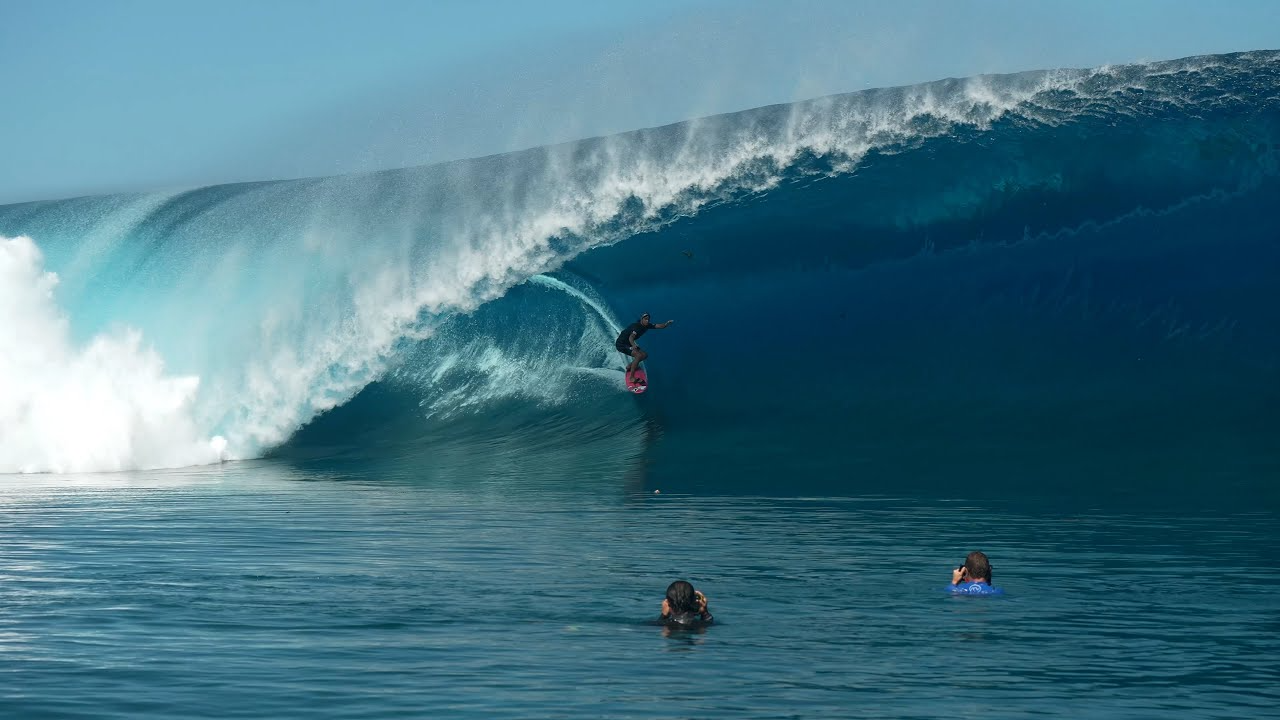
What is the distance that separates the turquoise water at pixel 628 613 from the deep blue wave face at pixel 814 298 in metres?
5.34

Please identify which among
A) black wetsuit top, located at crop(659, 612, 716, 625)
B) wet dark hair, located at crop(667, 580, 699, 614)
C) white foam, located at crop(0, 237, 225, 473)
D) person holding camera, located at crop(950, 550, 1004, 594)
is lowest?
black wetsuit top, located at crop(659, 612, 716, 625)

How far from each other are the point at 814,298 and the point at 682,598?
15.8 meters

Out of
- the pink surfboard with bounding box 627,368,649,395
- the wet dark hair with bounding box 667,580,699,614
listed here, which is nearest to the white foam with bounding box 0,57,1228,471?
the pink surfboard with bounding box 627,368,649,395

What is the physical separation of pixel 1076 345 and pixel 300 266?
14.3m

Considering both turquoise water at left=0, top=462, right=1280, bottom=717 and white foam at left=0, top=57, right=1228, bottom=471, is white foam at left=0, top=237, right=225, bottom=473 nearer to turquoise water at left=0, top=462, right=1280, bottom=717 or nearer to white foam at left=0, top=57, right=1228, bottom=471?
white foam at left=0, top=57, right=1228, bottom=471

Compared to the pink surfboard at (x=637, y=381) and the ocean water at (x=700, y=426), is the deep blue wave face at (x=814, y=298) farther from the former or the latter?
the pink surfboard at (x=637, y=381)

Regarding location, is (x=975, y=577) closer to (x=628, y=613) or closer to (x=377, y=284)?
(x=628, y=613)

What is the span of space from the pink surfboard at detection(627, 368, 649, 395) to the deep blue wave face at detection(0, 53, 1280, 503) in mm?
484

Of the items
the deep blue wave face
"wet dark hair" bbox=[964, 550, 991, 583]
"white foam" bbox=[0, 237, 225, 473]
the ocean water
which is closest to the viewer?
the ocean water

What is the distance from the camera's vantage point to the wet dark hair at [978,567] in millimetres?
9531

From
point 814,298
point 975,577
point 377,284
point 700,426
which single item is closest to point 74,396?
point 377,284

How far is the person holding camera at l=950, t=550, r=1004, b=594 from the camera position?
31.3ft

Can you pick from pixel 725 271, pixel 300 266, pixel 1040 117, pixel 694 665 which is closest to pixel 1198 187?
pixel 1040 117

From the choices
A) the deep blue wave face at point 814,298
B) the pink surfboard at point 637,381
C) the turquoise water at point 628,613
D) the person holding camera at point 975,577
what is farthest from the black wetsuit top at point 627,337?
the person holding camera at point 975,577
